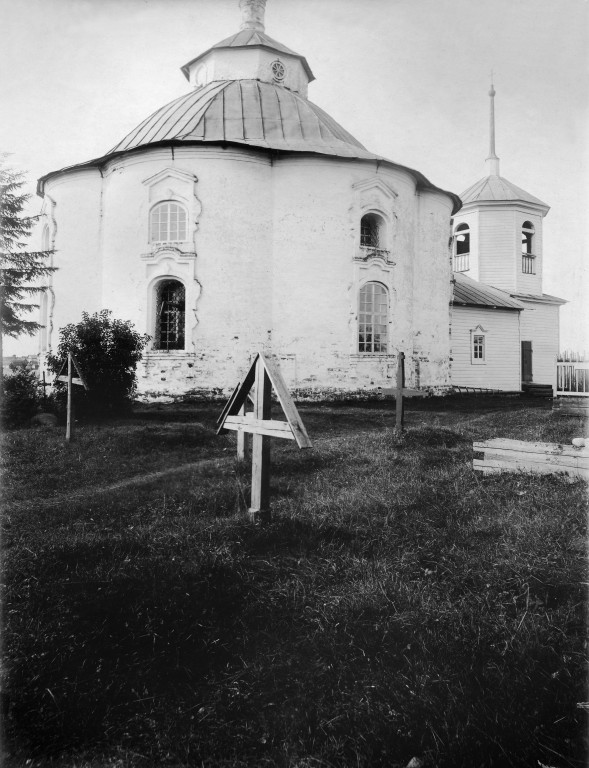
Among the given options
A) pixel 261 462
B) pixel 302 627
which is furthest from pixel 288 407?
pixel 302 627

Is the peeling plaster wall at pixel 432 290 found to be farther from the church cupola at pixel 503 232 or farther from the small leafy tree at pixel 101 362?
the small leafy tree at pixel 101 362

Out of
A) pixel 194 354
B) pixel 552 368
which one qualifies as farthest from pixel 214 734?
pixel 552 368

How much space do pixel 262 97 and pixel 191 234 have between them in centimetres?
643

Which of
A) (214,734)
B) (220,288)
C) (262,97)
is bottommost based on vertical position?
(214,734)

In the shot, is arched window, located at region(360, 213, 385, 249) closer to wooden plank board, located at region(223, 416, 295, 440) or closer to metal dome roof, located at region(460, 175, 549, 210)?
metal dome roof, located at region(460, 175, 549, 210)

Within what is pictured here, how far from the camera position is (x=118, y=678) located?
2779 mm

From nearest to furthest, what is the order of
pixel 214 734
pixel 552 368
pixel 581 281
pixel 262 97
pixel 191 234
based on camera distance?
pixel 214 734 < pixel 581 281 < pixel 191 234 < pixel 262 97 < pixel 552 368

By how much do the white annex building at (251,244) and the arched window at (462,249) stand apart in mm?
7584

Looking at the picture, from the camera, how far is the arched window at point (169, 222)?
1677cm

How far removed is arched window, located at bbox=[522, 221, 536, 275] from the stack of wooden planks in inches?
893

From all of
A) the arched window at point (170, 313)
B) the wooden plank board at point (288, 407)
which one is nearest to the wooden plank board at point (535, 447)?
the wooden plank board at point (288, 407)

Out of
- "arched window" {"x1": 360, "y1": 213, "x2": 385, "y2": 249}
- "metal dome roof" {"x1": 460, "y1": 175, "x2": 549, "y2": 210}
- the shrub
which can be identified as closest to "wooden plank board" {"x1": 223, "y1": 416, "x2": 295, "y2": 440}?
the shrub

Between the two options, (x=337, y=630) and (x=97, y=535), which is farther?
(x=97, y=535)

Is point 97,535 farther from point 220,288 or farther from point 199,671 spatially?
point 220,288
